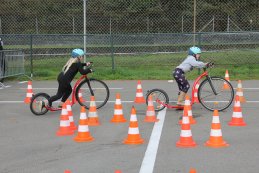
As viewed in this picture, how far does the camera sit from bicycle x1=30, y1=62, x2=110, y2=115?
9180 millimetres

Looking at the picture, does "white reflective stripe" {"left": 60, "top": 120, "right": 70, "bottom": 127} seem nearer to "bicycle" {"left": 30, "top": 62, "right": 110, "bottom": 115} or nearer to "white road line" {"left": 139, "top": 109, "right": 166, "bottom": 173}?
"white road line" {"left": 139, "top": 109, "right": 166, "bottom": 173}

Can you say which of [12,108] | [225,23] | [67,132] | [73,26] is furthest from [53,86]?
[225,23]

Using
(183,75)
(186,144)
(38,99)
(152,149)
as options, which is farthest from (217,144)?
(38,99)

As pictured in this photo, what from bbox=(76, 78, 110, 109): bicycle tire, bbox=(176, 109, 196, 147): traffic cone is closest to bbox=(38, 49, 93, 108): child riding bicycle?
bbox=(76, 78, 110, 109): bicycle tire

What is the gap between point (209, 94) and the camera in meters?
9.32

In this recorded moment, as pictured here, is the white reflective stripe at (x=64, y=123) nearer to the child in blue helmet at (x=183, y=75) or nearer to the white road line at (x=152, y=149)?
the white road line at (x=152, y=149)

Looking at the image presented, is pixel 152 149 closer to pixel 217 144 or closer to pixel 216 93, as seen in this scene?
pixel 217 144

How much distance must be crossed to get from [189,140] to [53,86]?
848 cm

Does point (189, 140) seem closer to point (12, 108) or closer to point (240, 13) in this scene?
point (12, 108)

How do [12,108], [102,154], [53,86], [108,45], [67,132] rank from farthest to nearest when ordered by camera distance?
[108,45] < [53,86] < [12,108] < [67,132] < [102,154]

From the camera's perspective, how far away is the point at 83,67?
31.0ft

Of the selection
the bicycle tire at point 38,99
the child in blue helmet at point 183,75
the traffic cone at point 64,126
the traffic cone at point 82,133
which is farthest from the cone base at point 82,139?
the child in blue helmet at point 183,75

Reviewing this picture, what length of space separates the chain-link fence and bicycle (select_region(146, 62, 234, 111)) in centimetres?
831

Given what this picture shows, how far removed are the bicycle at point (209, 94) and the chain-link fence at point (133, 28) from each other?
8308 mm
